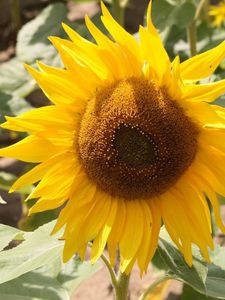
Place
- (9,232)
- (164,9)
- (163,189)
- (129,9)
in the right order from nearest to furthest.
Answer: (163,189)
(9,232)
(164,9)
(129,9)

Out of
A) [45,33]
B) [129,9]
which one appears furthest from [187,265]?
[129,9]

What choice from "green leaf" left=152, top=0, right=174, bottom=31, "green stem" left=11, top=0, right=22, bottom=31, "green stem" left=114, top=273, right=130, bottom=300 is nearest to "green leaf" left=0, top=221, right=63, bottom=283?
"green stem" left=114, top=273, right=130, bottom=300

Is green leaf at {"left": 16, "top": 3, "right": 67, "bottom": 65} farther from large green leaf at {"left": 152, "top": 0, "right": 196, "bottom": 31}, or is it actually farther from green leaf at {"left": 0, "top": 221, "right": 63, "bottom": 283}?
green leaf at {"left": 0, "top": 221, "right": 63, "bottom": 283}

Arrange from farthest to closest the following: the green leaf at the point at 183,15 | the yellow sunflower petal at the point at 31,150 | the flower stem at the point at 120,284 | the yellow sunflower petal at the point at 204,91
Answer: the green leaf at the point at 183,15 → the flower stem at the point at 120,284 → the yellow sunflower petal at the point at 31,150 → the yellow sunflower petal at the point at 204,91

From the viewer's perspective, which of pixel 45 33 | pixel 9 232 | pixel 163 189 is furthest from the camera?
pixel 45 33

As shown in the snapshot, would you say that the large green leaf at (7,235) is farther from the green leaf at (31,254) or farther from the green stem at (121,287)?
the green stem at (121,287)

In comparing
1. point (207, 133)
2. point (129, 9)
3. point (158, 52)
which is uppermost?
point (158, 52)

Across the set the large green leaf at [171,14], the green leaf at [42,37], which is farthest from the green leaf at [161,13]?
the green leaf at [42,37]

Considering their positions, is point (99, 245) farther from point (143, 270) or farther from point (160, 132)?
point (160, 132)
